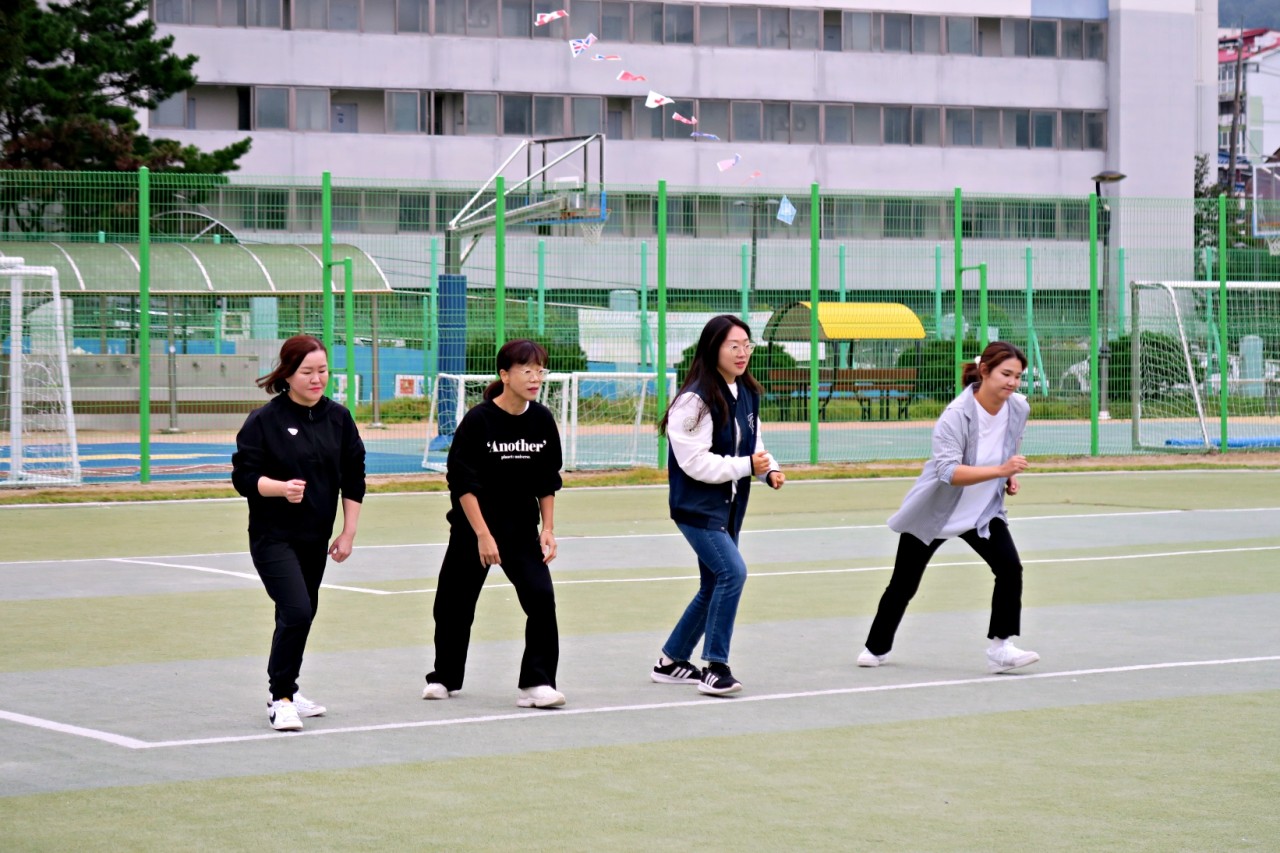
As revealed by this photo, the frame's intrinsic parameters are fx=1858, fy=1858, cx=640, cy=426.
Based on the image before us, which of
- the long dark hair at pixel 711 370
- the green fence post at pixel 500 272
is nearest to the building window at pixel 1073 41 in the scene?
the green fence post at pixel 500 272

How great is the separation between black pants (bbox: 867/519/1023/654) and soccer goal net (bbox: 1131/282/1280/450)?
16.3 metres

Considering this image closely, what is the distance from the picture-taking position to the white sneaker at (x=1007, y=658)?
8633 millimetres

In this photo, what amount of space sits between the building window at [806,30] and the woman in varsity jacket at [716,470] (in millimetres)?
48176

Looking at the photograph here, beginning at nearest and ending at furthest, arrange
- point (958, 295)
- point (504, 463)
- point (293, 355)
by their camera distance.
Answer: point (293, 355), point (504, 463), point (958, 295)

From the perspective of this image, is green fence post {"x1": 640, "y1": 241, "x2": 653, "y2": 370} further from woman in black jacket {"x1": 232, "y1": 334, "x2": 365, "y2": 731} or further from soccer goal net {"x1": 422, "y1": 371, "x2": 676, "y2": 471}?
woman in black jacket {"x1": 232, "y1": 334, "x2": 365, "y2": 731}

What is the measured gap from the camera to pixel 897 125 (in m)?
56.1

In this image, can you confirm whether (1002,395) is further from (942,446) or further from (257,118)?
(257,118)

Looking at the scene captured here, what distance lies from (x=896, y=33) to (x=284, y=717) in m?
51.3

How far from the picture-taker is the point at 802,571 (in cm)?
1280

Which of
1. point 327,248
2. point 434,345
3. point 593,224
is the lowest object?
point 434,345

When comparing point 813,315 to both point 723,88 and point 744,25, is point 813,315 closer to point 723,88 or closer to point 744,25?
point 723,88

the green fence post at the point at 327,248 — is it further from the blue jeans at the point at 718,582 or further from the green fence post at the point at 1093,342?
the blue jeans at the point at 718,582

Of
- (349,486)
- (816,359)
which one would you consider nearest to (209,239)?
(816,359)

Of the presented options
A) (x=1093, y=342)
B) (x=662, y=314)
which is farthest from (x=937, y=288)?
(x=662, y=314)
